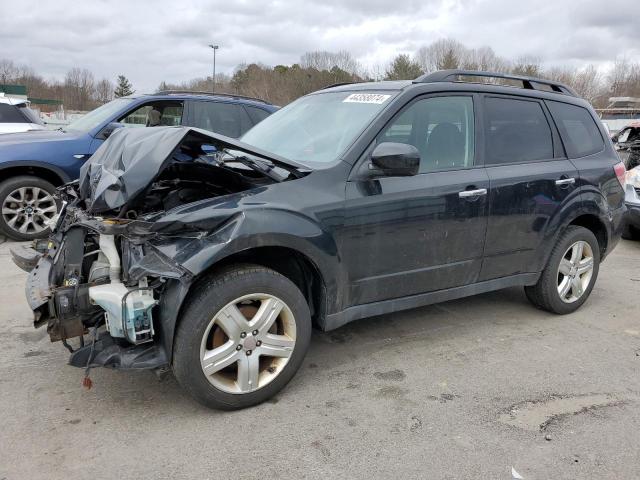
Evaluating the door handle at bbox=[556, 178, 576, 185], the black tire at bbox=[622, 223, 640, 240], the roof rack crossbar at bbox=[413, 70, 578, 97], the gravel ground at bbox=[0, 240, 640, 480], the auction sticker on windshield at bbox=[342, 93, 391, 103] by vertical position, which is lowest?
the gravel ground at bbox=[0, 240, 640, 480]

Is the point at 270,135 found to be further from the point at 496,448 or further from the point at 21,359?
the point at 496,448

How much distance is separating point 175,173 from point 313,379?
153 centimetres

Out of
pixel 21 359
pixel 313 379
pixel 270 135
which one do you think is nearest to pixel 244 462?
pixel 313 379

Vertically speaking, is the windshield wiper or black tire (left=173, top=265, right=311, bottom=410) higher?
the windshield wiper

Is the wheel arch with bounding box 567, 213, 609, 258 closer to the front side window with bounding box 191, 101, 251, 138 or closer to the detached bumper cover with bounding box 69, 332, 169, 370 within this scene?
the detached bumper cover with bounding box 69, 332, 169, 370

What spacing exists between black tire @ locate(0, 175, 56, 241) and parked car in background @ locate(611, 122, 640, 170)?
34.3 feet

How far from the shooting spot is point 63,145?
21.1ft

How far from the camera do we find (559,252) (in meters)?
4.34

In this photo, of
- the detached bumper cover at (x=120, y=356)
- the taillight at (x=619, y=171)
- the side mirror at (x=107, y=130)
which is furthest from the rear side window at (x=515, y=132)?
the side mirror at (x=107, y=130)

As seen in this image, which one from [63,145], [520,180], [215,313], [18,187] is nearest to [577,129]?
[520,180]

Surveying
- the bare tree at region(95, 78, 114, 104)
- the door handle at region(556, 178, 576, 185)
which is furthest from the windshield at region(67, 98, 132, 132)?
the bare tree at region(95, 78, 114, 104)

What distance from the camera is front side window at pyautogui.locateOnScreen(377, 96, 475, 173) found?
3.56 m

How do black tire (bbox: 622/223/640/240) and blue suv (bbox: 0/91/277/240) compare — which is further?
black tire (bbox: 622/223/640/240)

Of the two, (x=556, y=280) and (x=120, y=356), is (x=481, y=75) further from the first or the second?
(x=120, y=356)
